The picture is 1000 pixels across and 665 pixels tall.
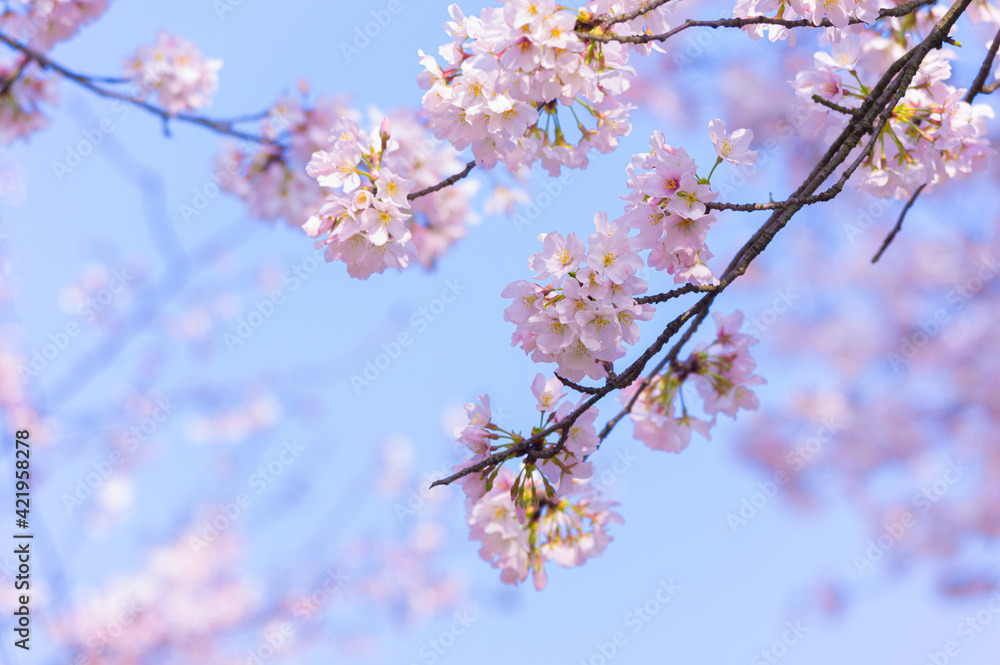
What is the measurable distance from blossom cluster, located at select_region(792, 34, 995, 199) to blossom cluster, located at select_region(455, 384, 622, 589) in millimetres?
1150

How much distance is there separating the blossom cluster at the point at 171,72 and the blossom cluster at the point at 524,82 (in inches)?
81.3

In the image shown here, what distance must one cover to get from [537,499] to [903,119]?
5.04 feet

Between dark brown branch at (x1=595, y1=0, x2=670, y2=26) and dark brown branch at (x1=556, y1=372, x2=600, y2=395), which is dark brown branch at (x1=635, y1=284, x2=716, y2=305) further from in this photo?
dark brown branch at (x1=595, y1=0, x2=670, y2=26)

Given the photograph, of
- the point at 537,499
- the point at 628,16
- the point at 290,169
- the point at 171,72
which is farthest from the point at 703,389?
the point at 171,72

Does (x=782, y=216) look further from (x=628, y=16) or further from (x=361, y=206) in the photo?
(x=361, y=206)

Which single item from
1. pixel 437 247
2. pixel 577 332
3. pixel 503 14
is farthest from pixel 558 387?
pixel 437 247

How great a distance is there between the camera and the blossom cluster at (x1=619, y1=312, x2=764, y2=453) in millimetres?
2070

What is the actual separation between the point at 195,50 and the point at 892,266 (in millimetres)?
10551

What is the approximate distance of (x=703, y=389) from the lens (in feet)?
6.81

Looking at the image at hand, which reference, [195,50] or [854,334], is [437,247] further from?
[854,334]

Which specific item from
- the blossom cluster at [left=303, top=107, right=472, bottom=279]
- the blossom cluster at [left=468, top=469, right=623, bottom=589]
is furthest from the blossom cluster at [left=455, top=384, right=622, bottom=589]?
the blossom cluster at [left=303, top=107, right=472, bottom=279]

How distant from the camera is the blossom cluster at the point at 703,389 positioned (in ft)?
6.79

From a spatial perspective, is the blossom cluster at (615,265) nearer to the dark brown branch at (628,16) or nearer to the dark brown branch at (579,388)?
the dark brown branch at (579,388)

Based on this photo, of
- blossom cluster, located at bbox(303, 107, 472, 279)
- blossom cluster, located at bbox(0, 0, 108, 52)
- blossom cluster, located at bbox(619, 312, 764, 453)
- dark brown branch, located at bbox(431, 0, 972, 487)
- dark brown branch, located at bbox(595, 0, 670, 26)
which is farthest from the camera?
blossom cluster, located at bbox(0, 0, 108, 52)
